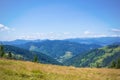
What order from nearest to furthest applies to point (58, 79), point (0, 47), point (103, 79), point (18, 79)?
1. point (18, 79)
2. point (58, 79)
3. point (103, 79)
4. point (0, 47)

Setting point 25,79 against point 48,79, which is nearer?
point 25,79

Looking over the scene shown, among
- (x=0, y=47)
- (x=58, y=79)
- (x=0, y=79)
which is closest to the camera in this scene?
(x=0, y=79)

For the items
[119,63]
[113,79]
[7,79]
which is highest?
[7,79]

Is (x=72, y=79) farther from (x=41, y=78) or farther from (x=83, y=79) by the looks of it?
(x=41, y=78)

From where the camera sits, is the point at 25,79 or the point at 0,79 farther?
the point at 25,79

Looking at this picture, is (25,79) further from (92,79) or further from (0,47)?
(0,47)

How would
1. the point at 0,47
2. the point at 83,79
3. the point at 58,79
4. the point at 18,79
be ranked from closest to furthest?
the point at 18,79 → the point at 58,79 → the point at 83,79 → the point at 0,47

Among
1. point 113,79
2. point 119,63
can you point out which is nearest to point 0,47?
point 119,63

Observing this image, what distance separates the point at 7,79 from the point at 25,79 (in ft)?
6.49

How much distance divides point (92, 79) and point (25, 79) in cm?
759

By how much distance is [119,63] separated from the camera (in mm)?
105750

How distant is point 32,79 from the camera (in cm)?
1792

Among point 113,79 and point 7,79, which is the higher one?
point 7,79

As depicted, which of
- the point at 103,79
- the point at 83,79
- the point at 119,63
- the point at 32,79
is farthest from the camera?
the point at 119,63
